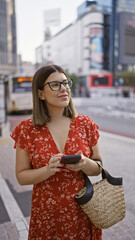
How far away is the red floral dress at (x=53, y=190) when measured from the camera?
5.67 ft

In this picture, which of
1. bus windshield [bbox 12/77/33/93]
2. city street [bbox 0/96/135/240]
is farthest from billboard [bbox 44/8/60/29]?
city street [bbox 0/96/135/240]

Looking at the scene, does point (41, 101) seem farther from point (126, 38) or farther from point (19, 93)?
point (126, 38)

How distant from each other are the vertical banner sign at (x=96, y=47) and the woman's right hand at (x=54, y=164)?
3000 inches

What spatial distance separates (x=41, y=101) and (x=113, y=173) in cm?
402

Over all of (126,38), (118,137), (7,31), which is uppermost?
(7,31)

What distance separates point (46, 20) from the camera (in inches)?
1446

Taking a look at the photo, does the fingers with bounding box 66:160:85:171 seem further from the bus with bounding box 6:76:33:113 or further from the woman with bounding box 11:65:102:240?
the bus with bounding box 6:76:33:113

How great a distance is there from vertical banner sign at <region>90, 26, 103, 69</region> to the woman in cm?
7590

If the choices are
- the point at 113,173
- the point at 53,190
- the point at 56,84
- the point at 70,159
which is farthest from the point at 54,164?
the point at 113,173

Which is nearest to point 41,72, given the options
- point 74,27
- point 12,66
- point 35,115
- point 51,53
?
point 35,115

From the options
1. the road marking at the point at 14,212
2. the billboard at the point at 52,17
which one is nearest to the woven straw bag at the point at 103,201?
the road marking at the point at 14,212

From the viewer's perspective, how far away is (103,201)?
173 centimetres

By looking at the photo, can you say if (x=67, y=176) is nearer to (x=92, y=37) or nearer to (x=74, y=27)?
(x=92, y=37)

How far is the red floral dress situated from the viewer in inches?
68.0
